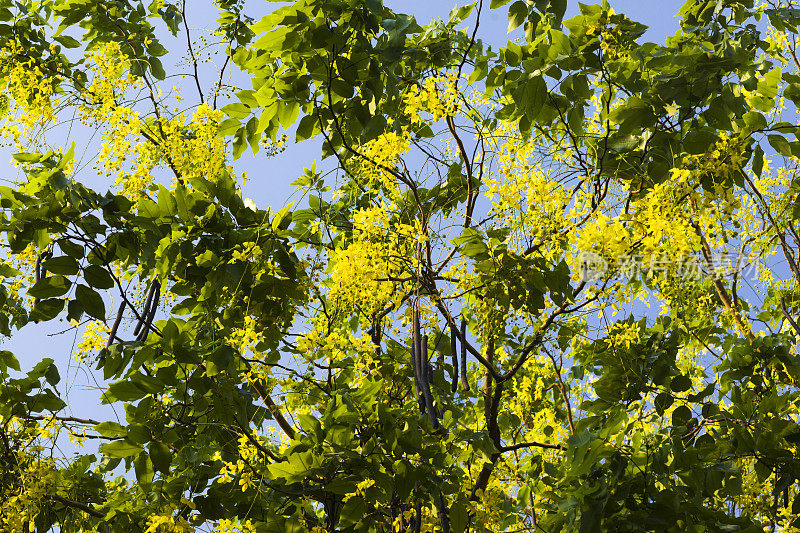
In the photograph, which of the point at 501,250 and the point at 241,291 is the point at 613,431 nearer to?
the point at 501,250

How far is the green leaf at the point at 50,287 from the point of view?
Answer: 204 cm

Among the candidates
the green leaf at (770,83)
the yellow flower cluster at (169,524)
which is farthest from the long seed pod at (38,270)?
the green leaf at (770,83)

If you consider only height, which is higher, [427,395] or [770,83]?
[770,83]

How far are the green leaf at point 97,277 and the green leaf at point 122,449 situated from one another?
1.46 ft

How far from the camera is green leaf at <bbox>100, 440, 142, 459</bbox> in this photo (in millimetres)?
1906

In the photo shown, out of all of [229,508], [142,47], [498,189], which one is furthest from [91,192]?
[142,47]

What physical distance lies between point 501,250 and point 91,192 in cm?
118

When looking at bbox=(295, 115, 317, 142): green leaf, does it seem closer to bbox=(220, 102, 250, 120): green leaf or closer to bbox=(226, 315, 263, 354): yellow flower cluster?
bbox=(220, 102, 250, 120): green leaf

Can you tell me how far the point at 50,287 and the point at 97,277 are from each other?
0.15 m

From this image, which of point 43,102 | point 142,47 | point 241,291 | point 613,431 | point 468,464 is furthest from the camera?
point 142,47

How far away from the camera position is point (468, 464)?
263 centimetres

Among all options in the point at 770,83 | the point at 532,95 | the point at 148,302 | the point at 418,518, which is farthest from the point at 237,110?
the point at 770,83

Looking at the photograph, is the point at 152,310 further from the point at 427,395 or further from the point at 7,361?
the point at 427,395

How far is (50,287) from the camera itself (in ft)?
6.73
